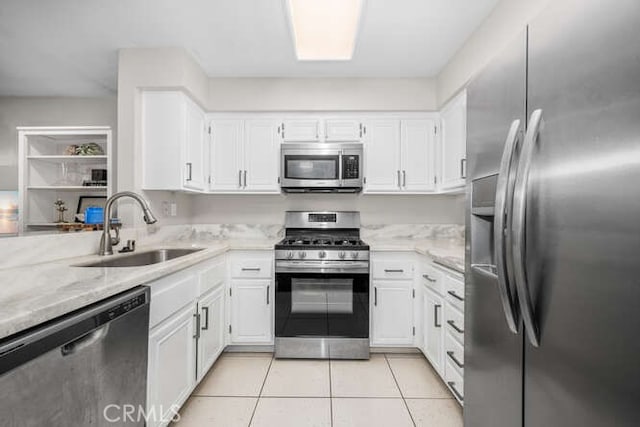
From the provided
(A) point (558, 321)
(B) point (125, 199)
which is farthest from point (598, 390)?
(B) point (125, 199)

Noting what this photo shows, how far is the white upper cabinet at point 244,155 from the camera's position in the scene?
2824 millimetres

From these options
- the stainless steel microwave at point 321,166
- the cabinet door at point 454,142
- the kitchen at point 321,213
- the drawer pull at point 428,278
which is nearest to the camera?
the kitchen at point 321,213

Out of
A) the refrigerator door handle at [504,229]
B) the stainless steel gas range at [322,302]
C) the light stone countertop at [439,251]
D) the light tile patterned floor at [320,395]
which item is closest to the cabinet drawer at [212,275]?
the stainless steel gas range at [322,302]

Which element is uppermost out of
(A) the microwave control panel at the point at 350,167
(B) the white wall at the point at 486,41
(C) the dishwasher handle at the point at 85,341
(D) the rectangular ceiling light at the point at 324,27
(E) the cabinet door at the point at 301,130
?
(D) the rectangular ceiling light at the point at 324,27

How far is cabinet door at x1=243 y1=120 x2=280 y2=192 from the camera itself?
282 centimetres

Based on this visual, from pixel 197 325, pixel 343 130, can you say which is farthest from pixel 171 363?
pixel 343 130

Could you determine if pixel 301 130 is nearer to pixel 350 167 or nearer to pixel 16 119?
pixel 350 167

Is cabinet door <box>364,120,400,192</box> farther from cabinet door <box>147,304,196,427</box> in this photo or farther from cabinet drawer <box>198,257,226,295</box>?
cabinet door <box>147,304,196,427</box>

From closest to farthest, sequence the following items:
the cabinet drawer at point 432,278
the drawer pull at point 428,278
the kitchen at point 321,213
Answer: the kitchen at point 321,213, the cabinet drawer at point 432,278, the drawer pull at point 428,278

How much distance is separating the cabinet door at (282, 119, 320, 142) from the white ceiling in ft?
1.43

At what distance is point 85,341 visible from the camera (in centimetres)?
93

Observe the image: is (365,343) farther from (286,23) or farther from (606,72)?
(286,23)

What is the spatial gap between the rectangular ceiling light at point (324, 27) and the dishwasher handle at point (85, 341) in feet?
6.49

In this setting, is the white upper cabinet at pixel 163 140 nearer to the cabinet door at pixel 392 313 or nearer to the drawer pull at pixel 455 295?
the cabinet door at pixel 392 313
